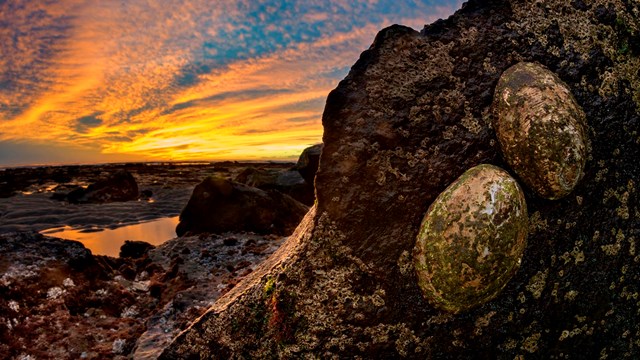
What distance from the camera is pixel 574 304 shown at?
225cm

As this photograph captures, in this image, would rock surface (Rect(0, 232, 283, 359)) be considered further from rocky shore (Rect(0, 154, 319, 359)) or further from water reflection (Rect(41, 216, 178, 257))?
water reflection (Rect(41, 216, 178, 257))

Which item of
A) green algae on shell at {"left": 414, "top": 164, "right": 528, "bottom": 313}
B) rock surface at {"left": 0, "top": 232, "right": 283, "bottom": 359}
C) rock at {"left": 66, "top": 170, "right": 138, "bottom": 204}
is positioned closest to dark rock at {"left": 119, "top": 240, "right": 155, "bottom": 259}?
rock surface at {"left": 0, "top": 232, "right": 283, "bottom": 359}

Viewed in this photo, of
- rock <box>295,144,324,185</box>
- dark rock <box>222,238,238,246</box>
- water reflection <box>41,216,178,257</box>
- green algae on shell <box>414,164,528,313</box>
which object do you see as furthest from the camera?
rock <box>295,144,324,185</box>

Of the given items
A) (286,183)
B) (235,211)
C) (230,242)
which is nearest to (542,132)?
(230,242)

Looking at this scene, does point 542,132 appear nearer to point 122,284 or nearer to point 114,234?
point 122,284

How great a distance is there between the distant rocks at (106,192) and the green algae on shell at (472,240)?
13127 mm

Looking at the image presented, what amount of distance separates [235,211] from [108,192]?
27.8 ft

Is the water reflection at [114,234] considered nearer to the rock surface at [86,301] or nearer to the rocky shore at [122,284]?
the rocky shore at [122,284]

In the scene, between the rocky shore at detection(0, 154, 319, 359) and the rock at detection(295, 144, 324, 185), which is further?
the rock at detection(295, 144, 324, 185)

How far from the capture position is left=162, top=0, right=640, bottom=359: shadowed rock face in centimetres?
212

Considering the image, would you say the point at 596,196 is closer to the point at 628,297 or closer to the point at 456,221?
the point at 628,297

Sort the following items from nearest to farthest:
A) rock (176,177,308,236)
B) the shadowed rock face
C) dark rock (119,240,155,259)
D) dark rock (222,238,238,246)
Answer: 1. the shadowed rock face
2. dark rock (222,238,238,246)
3. dark rock (119,240,155,259)
4. rock (176,177,308,236)

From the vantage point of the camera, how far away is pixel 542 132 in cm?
189

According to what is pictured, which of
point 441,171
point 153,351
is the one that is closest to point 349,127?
point 441,171
